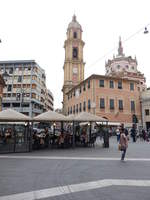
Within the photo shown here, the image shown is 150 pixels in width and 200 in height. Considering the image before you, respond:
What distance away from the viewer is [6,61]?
6091 cm

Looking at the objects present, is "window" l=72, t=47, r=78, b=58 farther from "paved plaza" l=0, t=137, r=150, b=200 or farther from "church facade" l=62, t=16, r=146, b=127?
"paved plaza" l=0, t=137, r=150, b=200

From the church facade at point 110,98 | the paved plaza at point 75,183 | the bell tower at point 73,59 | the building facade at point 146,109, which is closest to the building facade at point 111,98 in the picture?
the church facade at point 110,98

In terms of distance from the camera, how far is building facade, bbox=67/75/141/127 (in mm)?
33906

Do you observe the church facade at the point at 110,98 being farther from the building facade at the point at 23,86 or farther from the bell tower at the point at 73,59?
the building facade at the point at 23,86

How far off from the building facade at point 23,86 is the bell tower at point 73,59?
10.3 meters

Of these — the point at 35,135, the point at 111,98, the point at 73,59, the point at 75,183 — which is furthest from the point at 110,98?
the point at 75,183

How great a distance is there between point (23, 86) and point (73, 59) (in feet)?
61.3

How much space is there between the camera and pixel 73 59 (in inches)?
2222

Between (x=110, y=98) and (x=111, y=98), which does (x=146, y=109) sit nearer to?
(x=111, y=98)

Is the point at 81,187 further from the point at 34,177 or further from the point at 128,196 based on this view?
the point at 34,177

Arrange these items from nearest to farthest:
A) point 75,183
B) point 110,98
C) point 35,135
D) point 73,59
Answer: point 75,183, point 35,135, point 110,98, point 73,59

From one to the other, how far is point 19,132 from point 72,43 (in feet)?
152

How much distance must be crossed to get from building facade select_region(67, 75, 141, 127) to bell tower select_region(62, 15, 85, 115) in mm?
16940

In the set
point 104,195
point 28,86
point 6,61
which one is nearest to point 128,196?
point 104,195
